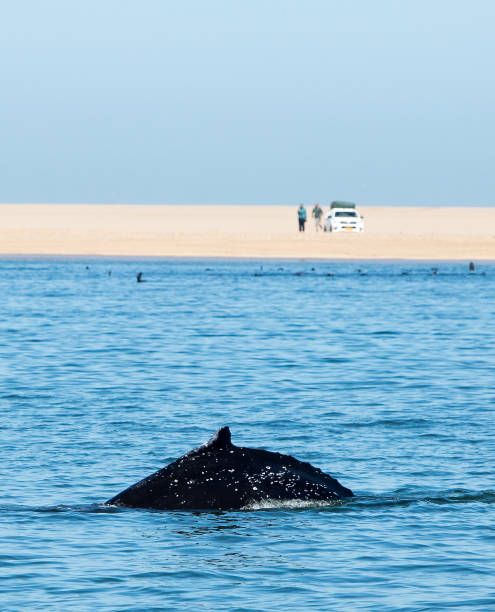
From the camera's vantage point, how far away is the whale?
436 inches

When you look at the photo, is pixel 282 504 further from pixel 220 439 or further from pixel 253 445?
pixel 253 445

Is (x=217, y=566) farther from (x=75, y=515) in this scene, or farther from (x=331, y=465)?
(x=331, y=465)

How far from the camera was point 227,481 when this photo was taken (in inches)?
444

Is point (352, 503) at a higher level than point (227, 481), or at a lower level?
lower

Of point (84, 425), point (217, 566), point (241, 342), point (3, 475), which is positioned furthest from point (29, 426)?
point (241, 342)

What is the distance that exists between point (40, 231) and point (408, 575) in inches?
3011

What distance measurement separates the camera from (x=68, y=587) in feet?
32.3

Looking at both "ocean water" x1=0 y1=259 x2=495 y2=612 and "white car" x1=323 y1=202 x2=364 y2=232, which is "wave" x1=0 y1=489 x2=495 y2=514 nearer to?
"ocean water" x1=0 y1=259 x2=495 y2=612

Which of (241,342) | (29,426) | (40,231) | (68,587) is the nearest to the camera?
(68,587)

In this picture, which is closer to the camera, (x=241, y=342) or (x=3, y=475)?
(x=3, y=475)

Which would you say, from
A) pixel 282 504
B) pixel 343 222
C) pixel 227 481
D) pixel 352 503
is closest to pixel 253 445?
pixel 352 503

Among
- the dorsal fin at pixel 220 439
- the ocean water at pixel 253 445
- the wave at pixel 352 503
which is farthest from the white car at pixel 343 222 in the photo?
the dorsal fin at pixel 220 439

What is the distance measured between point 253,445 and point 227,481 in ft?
15.3

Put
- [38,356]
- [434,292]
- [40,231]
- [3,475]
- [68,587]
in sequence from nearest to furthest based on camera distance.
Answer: [68,587] < [3,475] < [38,356] < [434,292] < [40,231]
